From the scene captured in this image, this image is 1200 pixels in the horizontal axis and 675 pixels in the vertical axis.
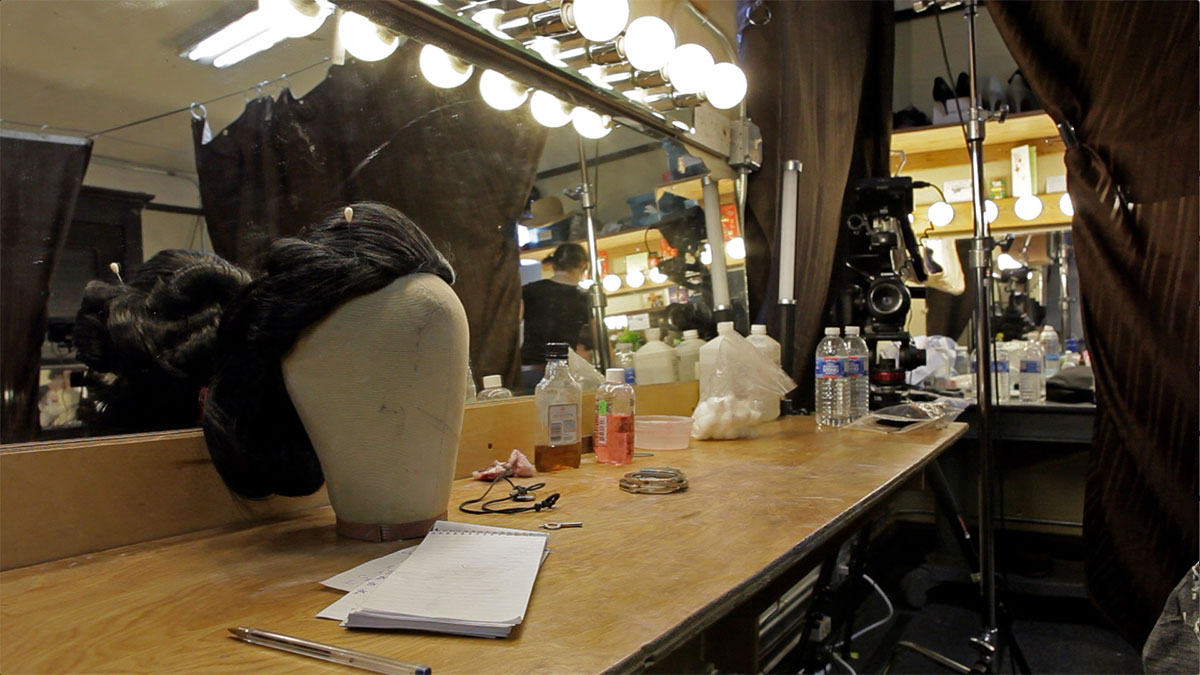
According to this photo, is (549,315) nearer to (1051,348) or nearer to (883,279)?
(883,279)

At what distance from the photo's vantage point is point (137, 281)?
2.23ft

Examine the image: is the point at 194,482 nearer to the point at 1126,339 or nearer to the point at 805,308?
the point at 805,308

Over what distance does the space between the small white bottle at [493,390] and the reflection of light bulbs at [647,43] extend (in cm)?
80

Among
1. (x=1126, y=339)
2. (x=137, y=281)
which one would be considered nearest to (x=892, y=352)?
(x=1126, y=339)

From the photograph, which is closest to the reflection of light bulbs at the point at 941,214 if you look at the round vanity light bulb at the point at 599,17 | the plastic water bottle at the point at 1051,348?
the plastic water bottle at the point at 1051,348

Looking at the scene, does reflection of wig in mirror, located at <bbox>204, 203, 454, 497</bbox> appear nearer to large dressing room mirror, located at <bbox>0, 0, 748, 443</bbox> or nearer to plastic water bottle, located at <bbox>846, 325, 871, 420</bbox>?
large dressing room mirror, located at <bbox>0, 0, 748, 443</bbox>

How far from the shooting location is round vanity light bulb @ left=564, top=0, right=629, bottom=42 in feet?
4.11

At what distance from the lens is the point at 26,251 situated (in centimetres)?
62

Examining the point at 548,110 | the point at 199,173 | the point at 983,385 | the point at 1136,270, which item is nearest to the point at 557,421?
the point at 199,173

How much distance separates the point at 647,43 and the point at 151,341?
1197 mm

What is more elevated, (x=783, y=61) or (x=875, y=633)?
(x=783, y=61)

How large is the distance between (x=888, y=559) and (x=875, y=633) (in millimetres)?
586

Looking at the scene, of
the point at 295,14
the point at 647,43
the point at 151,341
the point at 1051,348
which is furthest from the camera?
the point at 1051,348

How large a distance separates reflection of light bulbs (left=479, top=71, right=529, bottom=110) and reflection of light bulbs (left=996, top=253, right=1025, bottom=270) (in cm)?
255
